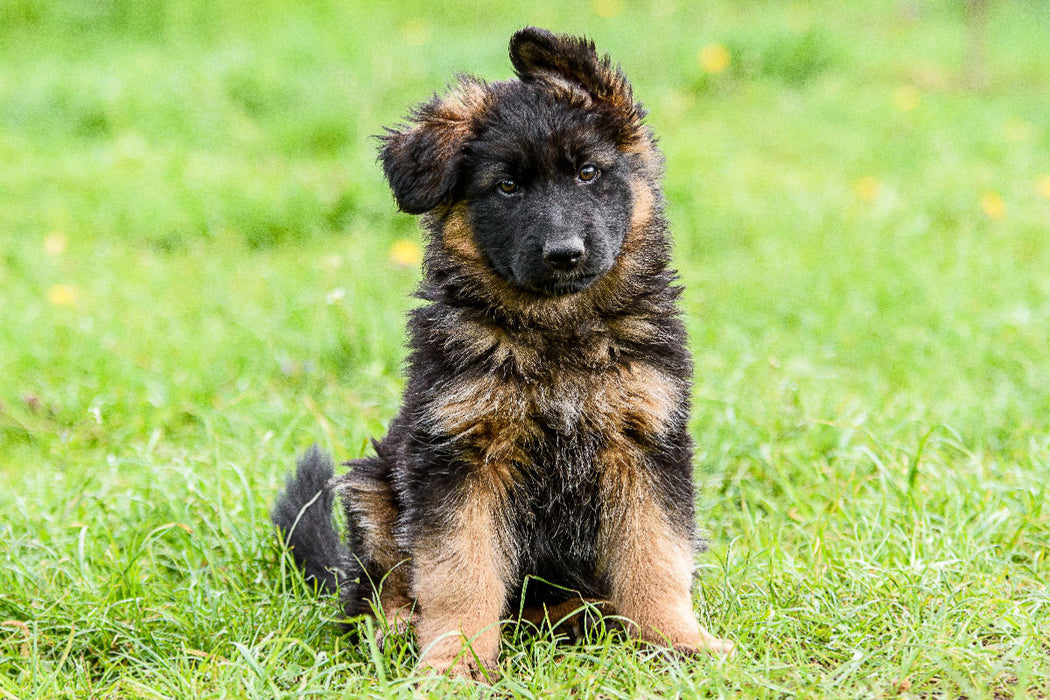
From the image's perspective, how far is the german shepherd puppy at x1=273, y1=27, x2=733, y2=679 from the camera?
3000 mm

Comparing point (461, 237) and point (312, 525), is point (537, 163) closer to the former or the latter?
point (461, 237)

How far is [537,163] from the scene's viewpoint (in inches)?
121

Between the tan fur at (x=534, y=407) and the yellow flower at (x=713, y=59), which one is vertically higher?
the yellow flower at (x=713, y=59)

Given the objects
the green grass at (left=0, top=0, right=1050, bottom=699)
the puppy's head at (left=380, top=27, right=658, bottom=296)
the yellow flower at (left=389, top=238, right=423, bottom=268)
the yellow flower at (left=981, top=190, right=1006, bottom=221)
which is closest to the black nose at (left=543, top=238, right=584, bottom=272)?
the puppy's head at (left=380, top=27, right=658, bottom=296)

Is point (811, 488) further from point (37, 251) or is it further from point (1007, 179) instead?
point (37, 251)

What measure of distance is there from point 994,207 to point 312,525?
5.08 m

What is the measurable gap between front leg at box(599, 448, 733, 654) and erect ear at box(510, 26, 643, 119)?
1000mm

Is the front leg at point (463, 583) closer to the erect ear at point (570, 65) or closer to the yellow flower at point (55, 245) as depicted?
the erect ear at point (570, 65)

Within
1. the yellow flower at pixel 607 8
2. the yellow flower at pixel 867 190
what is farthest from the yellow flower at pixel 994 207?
the yellow flower at pixel 607 8

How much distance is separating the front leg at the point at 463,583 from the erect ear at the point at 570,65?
1.14 metres

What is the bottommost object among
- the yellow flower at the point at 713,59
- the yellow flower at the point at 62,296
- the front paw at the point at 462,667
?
the front paw at the point at 462,667

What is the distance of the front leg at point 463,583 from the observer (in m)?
2.97

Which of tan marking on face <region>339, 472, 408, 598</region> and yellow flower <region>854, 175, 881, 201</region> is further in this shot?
yellow flower <region>854, 175, 881, 201</region>

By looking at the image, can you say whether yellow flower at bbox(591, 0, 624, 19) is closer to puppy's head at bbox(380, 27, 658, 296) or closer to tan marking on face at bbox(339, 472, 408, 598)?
puppy's head at bbox(380, 27, 658, 296)
